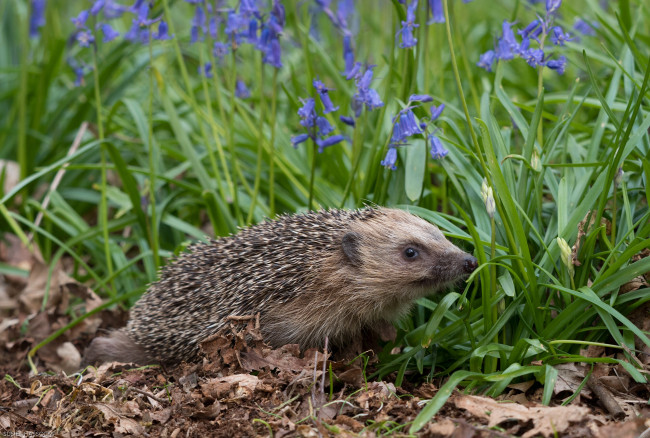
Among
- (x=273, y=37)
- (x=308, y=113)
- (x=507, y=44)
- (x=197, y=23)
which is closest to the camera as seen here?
(x=507, y=44)

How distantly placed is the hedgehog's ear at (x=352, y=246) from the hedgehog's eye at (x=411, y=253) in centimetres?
37

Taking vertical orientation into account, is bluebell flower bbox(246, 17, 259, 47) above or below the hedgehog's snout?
above

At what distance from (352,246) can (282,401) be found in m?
1.46

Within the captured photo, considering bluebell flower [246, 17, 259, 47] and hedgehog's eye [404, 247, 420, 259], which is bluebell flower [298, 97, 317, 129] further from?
hedgehog's eye [404, 247, 420, 259]

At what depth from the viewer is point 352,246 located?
5.80 metres

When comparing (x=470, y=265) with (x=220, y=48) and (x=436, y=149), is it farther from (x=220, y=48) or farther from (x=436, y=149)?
(x=220, y=48)

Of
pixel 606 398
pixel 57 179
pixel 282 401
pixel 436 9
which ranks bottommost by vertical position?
pixel 282 401

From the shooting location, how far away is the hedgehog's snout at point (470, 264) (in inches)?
211

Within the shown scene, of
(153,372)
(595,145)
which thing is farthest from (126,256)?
(595,145)

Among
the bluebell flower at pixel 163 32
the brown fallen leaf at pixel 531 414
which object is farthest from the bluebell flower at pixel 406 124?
the bluebell flower at pixel 163 32

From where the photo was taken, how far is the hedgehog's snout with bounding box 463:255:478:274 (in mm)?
5367

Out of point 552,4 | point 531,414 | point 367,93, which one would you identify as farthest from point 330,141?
point 531,414

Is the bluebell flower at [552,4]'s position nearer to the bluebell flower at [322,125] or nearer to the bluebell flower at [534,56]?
the bluebell flower at [534,56]

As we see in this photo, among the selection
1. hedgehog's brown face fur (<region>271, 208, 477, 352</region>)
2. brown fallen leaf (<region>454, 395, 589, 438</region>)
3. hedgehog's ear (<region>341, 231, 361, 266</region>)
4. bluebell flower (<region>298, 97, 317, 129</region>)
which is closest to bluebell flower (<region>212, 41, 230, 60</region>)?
bluebell flower (<region>298, 97, 317, 129</region>)
